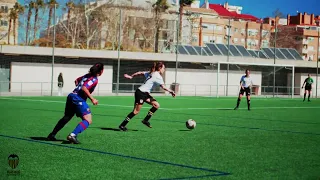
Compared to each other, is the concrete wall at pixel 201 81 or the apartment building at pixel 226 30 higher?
the apartment building at pixel 226 30

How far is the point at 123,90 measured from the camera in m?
50.5

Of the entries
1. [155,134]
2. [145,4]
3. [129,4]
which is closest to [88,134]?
[155,134]

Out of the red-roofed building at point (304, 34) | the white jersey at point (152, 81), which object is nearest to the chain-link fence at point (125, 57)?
the white jersey at point (152, 81)

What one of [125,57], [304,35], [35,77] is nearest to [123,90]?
[125,57]

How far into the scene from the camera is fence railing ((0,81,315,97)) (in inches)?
1775

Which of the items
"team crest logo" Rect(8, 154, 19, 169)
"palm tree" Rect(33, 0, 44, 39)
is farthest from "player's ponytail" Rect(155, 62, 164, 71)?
"palm tree" Rect(33, 0, 44, 39)

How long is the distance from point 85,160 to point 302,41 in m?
128

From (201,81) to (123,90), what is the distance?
348 inches

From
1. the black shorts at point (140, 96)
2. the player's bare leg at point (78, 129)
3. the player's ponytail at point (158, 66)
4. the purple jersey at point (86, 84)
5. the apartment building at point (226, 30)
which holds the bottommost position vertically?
the player's bare leg at point (78, 129)

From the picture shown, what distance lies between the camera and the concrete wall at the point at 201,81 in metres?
53.1

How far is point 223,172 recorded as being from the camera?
8.04 metres

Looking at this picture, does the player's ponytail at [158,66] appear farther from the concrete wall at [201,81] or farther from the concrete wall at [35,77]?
the concrete wall at [201,81]

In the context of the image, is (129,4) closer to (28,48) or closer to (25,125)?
(28,48)

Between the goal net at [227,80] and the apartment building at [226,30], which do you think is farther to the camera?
the apartment building at [226,30]
